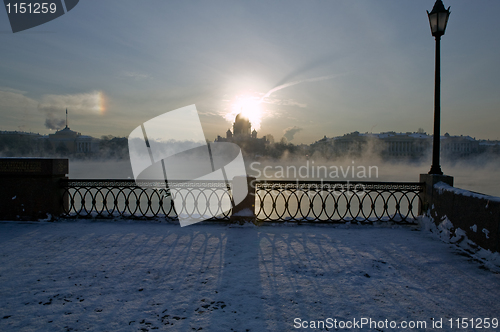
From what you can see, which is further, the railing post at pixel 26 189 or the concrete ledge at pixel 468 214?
the railing post at pixel 26 189

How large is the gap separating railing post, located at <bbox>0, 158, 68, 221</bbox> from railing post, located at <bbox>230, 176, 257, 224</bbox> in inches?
209

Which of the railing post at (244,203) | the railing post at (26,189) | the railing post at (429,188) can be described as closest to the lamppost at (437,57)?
the railing post at (429,188)

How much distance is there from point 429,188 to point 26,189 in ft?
36.8

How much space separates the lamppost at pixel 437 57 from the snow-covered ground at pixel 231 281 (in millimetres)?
2422

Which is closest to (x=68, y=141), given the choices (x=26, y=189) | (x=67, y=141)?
(x=67, y=141)

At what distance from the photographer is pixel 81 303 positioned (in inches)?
141

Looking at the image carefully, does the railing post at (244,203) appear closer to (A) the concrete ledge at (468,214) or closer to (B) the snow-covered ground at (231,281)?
(B) the snow-covered ground at (231,281)

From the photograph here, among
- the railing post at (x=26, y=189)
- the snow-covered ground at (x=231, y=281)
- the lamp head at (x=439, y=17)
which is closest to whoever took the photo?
the snow-covered ground at (x=231, y=281)

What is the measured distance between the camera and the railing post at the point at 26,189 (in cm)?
812

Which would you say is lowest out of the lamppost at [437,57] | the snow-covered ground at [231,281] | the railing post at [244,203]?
the snow-covered ground at [231,281]

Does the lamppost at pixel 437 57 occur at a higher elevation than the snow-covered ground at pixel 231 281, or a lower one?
higher

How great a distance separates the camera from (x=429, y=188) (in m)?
7.52

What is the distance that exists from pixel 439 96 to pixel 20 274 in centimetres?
1015

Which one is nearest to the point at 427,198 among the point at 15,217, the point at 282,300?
the point at 282,300
